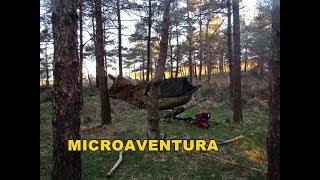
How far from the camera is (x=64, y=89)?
216 inches

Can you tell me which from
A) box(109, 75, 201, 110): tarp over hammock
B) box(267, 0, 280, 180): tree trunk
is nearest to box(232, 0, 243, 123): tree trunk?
box(109, 75, 201, 110): tarp over hammock

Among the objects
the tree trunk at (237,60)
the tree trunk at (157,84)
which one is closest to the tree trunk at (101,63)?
the tree trunk at (157,84)

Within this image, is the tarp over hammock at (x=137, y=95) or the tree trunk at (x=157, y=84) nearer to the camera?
the tree trunk at (x=157, y=84)

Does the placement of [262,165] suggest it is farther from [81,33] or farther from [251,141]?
[81,33]

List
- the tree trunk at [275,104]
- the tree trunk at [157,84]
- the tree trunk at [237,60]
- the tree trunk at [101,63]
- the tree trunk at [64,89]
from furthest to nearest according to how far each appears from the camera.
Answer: the tree trunk at [237,60] < the tree trunk at [101,63] < the tree trunk at [157,84] < the tree trunk at [275,104] < the tree trunk at [64,89]

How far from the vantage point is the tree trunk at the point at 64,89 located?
5.49 m

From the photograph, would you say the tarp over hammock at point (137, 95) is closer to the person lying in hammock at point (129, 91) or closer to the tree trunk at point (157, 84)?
the person lying in hammock at point (129, 91)

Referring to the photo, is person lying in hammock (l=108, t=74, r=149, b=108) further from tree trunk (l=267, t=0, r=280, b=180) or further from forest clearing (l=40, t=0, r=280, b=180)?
tree trunk (l=267, t=0, r=280, b=180)

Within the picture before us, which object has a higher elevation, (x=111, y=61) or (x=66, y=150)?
(x=111, y=61)
